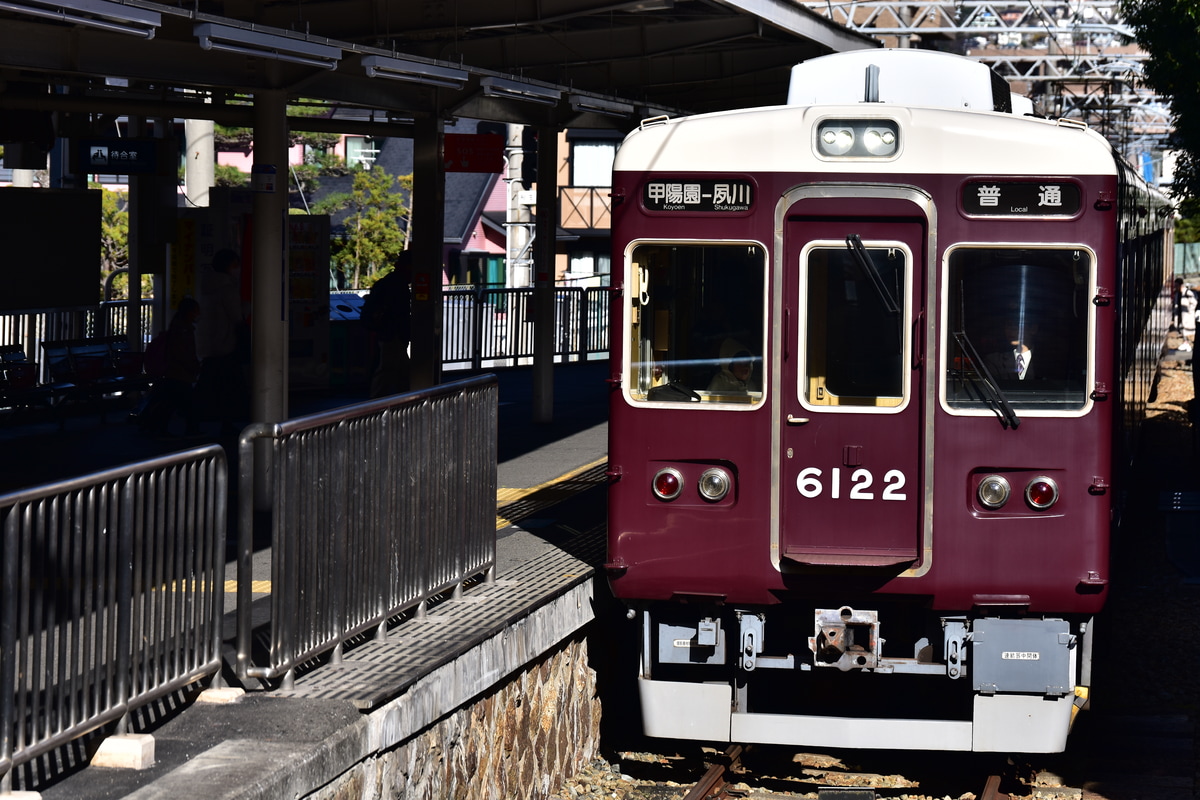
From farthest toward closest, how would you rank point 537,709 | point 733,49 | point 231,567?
point 733,49, point 231,567, point 537,709

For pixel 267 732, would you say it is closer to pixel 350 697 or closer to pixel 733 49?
pixel 350 697

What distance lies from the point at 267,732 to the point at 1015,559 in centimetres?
375

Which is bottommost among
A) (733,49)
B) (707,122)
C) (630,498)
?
(630,498)

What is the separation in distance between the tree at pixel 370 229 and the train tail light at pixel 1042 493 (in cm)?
4118

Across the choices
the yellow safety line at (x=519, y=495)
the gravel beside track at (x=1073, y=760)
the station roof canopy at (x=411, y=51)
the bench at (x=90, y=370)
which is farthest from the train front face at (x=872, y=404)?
the bench at (x=90, y=370)

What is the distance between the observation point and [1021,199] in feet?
24.5

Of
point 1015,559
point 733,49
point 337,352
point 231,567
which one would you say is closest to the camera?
point 1015,559

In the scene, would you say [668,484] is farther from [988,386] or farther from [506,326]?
[506,326]

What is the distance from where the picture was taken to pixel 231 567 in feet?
28.6

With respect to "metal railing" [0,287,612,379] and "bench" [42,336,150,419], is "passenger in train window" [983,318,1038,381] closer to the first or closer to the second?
"bench" [42,336,150,419]

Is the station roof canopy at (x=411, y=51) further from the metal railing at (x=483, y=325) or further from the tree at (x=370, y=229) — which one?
the tree at (x=370, y=229)

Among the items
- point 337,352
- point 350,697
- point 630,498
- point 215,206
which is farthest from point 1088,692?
point 337,352

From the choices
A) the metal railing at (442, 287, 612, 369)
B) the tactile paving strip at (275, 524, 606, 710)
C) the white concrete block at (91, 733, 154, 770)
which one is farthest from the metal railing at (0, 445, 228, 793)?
the metal railing at (442, 287, 612, 369)

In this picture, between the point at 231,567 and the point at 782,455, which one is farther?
the point at 231,567
